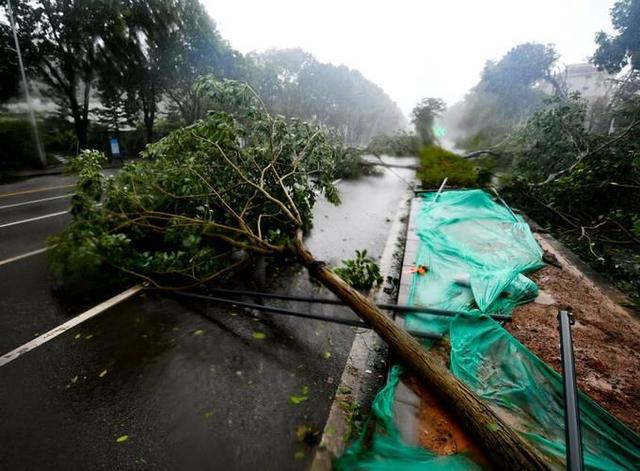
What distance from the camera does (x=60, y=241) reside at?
378cm

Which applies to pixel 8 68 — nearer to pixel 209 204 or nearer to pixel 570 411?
pixel 209 204

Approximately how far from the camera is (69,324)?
317cm

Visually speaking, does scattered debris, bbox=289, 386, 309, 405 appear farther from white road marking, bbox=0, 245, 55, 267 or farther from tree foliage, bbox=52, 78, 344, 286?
white road marking, bbox=0, 245, 55, 267

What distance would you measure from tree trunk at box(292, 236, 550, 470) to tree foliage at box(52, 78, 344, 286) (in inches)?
67.3

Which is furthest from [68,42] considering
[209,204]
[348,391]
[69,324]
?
[348,391]

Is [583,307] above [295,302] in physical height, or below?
above

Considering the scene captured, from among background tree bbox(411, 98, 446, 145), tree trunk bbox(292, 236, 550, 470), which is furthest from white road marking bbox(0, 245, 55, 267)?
background tree bbox(411, 98, 446, 145)

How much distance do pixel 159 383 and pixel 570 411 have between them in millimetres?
2790

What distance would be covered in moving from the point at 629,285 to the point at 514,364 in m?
2.73

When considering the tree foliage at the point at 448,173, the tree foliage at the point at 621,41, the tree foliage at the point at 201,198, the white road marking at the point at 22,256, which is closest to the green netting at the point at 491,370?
the tree foliage at the point at 201,198

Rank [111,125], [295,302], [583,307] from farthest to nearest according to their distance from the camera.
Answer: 1. [111,125]
2. [295,302]
3. [583,307]

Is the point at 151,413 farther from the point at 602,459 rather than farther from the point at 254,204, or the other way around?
the point at 254,204

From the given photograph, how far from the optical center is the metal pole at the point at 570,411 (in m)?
1.30

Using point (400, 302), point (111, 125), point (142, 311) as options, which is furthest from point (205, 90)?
point (111, 125)
